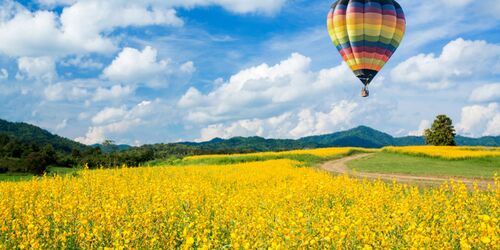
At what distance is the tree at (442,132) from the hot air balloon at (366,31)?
5484 cm

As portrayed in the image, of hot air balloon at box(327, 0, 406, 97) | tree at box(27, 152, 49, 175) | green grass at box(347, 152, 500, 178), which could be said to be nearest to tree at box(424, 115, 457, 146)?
green grass at box(347, 152, 500, 178)

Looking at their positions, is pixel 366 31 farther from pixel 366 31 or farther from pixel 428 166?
pixel 428 166

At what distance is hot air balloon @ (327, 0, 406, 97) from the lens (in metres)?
29.6

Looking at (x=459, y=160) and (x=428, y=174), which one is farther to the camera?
(x=459, y=160)

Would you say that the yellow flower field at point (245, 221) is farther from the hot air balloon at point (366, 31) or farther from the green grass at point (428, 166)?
the green grass at point (428, 166)

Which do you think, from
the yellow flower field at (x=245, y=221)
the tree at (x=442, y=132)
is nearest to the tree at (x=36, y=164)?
the yellow flower field at (x=245, y=221)

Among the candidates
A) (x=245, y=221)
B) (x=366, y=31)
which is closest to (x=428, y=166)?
(x=366, y=31)

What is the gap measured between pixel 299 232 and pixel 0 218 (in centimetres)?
696

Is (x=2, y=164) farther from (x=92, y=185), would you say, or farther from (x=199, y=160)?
(x=92, y=185)

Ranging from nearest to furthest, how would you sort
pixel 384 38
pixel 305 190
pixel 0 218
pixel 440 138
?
1. pixel 0 218
2. pixel 305 190
3. pixel 384 38
4. pixel 440 138

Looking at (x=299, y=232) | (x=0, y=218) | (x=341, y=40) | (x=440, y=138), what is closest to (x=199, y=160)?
(x=341, y=40)

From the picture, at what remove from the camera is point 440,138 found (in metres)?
78.6

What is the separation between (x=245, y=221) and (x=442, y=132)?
266ft

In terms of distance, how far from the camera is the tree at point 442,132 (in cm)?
7849
